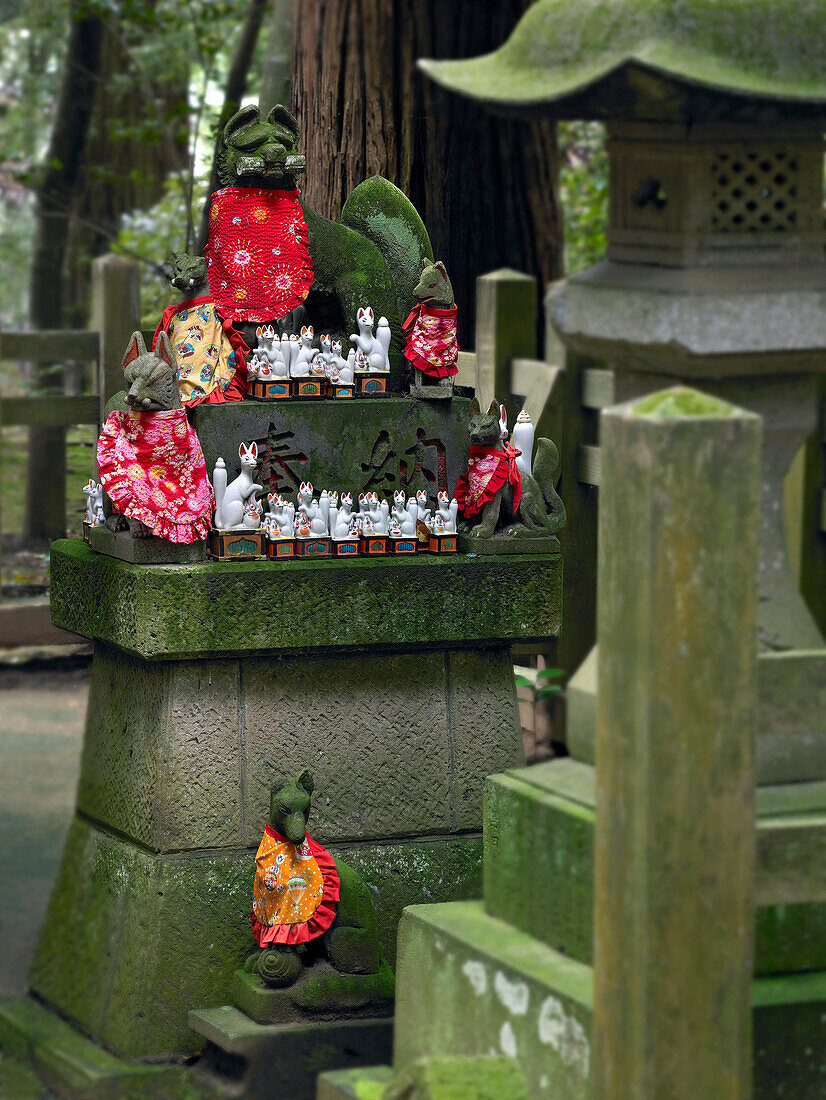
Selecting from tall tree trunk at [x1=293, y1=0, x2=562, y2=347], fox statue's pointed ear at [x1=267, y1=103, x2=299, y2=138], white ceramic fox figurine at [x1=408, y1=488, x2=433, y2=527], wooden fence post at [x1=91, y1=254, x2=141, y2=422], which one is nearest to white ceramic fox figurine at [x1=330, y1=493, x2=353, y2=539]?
white ceramic fox figurine at [x1=408, y1=488, x2=433, y2=527]

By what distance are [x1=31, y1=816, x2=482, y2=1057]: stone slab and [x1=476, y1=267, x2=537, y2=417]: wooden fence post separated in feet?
7.07

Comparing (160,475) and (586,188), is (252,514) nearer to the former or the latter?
(160,475)

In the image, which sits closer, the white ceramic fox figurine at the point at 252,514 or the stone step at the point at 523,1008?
the stone step at the point at 523,1008

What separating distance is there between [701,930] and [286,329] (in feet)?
8.97

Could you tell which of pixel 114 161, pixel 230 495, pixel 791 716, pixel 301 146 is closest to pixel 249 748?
pixel 230 495

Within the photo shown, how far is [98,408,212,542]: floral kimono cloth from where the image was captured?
516cm

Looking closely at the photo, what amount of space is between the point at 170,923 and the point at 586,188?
304 inches

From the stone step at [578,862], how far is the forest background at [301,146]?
12.3 ft

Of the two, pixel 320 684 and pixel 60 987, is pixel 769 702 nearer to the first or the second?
pixel 320 684

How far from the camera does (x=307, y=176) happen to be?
25.3ft

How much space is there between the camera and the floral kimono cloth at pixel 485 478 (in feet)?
18.1

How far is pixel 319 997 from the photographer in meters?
5.05

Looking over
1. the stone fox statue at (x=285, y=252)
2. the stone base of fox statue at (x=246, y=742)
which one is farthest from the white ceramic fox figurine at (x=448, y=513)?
the stone fox statue at (x=285, y=252)

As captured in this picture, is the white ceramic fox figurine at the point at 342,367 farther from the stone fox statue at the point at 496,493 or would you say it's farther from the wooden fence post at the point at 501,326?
the wooden fence post at the point at 501,326
